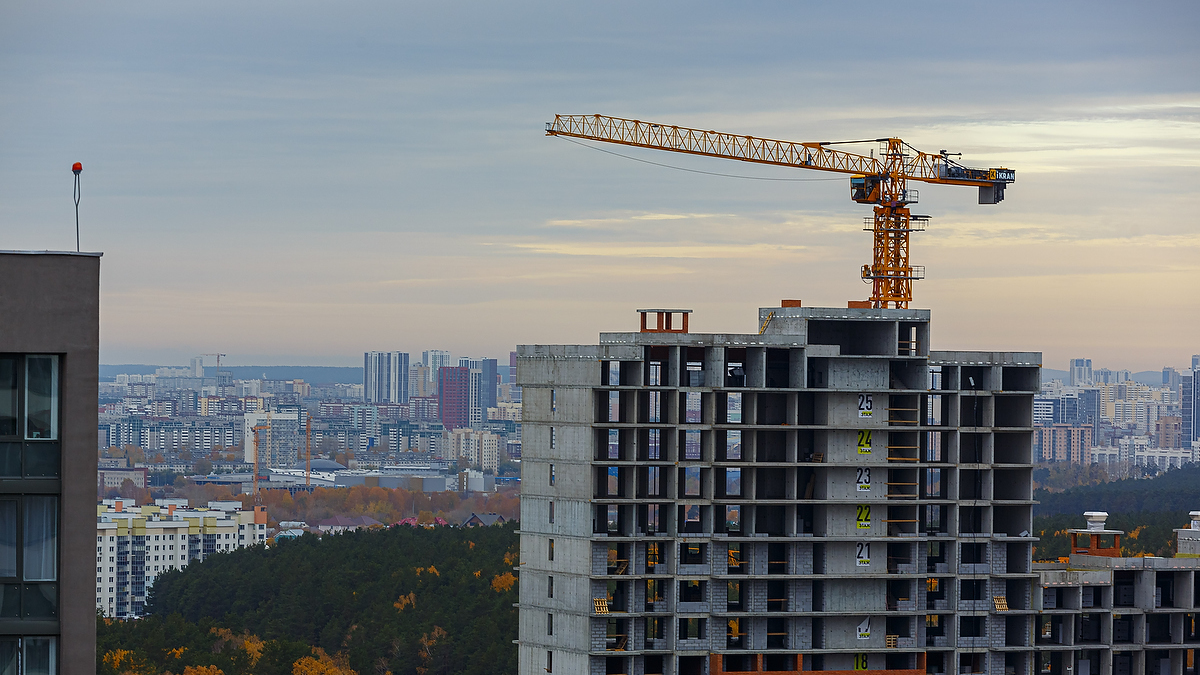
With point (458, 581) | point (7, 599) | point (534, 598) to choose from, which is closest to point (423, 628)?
point (458, 581)

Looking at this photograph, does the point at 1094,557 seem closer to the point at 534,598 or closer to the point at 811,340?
the point at 811,340

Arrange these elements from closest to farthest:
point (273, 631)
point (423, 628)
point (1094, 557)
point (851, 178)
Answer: point (1094, 557)
point (851, 178)
point (423, 628)
point (273, 631)

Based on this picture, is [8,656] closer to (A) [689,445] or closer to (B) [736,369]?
(B) [736,369]

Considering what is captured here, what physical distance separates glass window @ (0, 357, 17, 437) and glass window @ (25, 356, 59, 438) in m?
0.21

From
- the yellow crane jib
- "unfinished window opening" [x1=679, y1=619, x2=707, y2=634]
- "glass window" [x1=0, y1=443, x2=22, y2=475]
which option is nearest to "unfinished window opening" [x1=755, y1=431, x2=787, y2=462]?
the yellow crane jib

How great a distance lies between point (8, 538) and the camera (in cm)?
3080

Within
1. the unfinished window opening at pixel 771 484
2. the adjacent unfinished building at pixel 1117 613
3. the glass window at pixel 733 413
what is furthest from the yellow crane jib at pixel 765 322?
the adjacent unfinished building at pixel 1117 613

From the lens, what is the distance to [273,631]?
16138cm

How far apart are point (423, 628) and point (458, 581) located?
17.8 metres

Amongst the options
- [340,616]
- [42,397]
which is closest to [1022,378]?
[42,397]

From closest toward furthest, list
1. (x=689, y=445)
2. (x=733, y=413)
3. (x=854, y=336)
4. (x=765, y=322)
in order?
(x=765, y=322) < (x=854, y=336) < (x=733, y=413) < (x=689, y=445)

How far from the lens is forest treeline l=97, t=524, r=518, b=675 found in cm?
13688

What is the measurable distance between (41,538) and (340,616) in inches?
5358

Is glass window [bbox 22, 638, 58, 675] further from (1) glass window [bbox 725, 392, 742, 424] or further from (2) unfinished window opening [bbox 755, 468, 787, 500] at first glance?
(2) unfinished window opening [bbox 755, 468, 787, 500]
